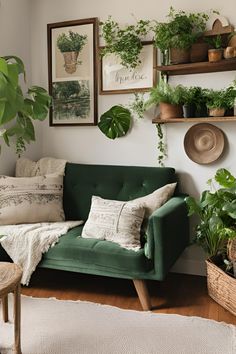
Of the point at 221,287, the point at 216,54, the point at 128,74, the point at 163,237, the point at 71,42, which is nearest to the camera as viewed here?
the point at 163,237

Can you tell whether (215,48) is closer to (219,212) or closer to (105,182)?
(219,212)

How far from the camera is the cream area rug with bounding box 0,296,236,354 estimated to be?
1957mm

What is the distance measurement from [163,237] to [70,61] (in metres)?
1.84

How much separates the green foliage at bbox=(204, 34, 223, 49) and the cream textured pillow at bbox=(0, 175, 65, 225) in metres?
1.58

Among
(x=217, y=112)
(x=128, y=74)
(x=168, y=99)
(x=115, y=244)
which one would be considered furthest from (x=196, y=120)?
(x=115, y=244)

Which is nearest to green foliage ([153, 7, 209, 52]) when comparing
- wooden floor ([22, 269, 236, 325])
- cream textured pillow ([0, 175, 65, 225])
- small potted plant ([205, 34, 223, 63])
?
small potted plant ([205, 34, 223, 63])

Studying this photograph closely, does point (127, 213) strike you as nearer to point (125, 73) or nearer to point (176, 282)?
point (176, 282)

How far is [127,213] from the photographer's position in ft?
8.39

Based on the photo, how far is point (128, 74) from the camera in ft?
10.1

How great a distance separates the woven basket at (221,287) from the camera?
90.0 inches

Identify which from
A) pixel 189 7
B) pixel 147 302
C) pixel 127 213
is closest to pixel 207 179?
pixel 127 213

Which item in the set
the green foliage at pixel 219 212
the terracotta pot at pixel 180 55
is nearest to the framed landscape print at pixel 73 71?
the terracotta pot at pixel 180 55

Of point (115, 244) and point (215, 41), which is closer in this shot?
point (115, 244)

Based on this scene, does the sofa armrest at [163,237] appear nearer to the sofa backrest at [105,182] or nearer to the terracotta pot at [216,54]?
the sofa backrest at [105,182]
